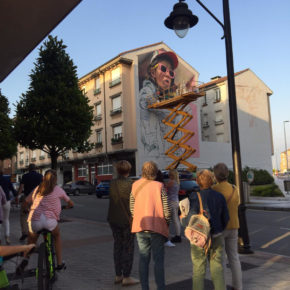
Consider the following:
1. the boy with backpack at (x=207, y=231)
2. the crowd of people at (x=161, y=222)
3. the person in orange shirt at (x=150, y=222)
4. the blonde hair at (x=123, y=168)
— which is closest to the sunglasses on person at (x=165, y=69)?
the blonde hair at (x=123, y=168)

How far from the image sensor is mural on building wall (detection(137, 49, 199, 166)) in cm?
3428

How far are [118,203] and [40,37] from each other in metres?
3.16

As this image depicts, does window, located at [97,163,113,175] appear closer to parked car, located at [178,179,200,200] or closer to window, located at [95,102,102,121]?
window, located at [95,102,102,121]

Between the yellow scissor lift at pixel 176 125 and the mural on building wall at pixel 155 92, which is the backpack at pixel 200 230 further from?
the mural on building wall at pixel 155 92

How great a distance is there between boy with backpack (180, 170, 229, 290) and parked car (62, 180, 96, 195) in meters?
29.6

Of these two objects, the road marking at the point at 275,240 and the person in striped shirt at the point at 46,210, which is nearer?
the person in striped shirt at the point at 46,210

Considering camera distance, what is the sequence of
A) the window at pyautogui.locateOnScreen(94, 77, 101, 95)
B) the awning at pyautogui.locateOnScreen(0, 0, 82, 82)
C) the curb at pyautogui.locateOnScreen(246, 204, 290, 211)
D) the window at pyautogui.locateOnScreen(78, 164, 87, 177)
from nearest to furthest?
1. the awning at pyautogui.locateOnScreen(0, 0, 82, 82)
2. the curb at pyautogui.locateOnScreen(246, 204, 290, 211)
3. the window at pyautogui.locateOnScreen(94, 77, 101, 95)
4. the window at pyautogui.locateOnScreen(78, 164, 87, 177)

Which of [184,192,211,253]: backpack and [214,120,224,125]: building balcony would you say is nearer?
[184,192,211,253]: backpack

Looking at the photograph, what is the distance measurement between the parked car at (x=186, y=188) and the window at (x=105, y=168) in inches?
709

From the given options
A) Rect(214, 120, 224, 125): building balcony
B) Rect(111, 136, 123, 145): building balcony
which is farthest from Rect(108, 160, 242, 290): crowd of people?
Rect(214, 120, 224, 125): building balcony

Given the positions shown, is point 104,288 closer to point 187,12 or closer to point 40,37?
point 40,37

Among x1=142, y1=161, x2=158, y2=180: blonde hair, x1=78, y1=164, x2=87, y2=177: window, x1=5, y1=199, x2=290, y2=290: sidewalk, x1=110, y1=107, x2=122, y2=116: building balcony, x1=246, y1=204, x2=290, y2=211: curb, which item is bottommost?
x1=246, y1=204, x2=290, y2=211: curb

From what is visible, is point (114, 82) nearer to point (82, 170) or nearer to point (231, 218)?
point (82, 170)

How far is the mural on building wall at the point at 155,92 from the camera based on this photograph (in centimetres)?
3428
